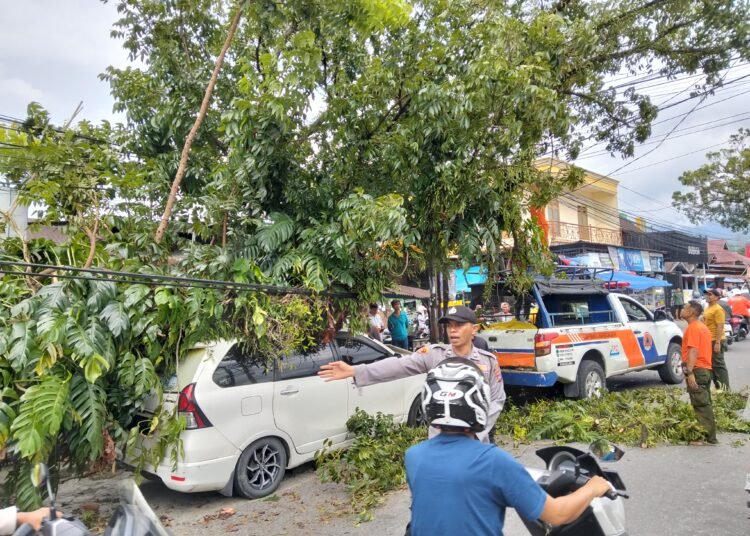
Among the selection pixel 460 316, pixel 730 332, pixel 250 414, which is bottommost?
pixel 730 332

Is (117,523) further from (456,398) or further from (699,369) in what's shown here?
(699,369)

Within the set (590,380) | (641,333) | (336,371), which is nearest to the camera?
(336,371)

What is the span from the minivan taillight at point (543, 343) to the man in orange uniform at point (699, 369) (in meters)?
1.92

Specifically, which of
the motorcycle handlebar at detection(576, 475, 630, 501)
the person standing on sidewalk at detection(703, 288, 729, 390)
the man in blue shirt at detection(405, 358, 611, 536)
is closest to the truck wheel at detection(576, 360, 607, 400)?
the person standing on sidewalk at detection(703, 288, 729, 390)

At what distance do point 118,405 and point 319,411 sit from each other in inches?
83.7

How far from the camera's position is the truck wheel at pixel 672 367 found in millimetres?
10406

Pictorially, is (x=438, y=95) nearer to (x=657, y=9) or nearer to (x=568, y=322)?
(x=568, y=322)

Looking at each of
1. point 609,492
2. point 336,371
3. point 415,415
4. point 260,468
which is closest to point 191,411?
point 260,468

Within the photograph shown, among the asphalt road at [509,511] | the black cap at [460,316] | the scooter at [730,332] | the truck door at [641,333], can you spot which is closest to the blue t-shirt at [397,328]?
the truck door at [641,333]

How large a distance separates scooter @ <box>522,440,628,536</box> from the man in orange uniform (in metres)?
4.33

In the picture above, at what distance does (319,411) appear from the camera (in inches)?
236

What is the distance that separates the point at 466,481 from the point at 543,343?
6.45 meters

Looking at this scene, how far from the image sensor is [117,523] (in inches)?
85.6

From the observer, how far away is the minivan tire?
5281 millimetres
